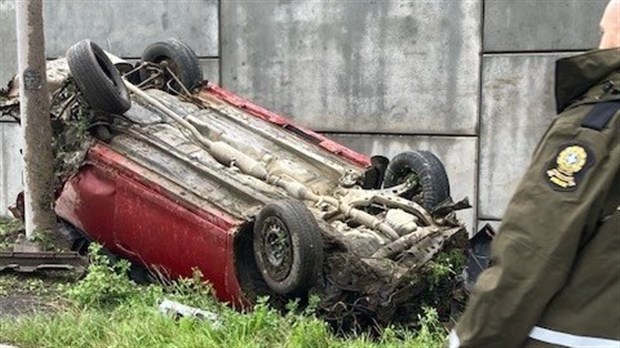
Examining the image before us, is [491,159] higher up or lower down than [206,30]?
lower down

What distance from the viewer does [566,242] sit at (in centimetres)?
153

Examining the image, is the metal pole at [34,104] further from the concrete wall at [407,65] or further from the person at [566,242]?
the person at [566,242]

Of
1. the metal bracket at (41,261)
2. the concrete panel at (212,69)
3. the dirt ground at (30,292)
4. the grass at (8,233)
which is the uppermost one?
the concrete panel at (212,69)

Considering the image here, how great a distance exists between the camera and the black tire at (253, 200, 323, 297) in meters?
4.52

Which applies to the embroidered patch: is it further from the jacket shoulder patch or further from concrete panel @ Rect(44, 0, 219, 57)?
concrete panel @ Rect(44, 0, 219, 57)

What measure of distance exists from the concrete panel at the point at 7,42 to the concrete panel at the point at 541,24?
19.3 ft

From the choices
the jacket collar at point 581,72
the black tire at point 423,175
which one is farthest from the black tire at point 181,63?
the jacket collar at point 581,72

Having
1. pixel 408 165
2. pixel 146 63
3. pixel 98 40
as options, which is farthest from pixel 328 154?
pixel 98 40

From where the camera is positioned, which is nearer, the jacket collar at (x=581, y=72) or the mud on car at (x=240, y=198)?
the jacket collar at (x=581, y=72)

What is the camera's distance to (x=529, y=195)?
158 centimetres

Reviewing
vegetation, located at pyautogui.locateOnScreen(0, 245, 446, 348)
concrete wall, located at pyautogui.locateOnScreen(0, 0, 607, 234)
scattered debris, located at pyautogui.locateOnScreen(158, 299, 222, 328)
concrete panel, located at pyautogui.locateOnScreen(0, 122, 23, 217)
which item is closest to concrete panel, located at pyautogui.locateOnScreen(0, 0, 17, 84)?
concrete panel, located at pyautogui.locateOnScreen(0, 122, 23, 217)

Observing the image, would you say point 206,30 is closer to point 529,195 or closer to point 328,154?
point 328,154

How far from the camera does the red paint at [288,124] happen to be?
6133mm

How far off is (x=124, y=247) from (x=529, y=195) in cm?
444
